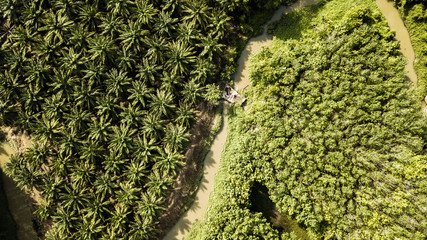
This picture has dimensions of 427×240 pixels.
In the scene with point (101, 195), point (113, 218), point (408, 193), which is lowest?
point (408, 193)

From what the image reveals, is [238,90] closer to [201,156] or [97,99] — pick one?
[201,156]

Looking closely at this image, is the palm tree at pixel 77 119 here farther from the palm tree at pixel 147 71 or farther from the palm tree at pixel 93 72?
the palm tree at pixel 147 71

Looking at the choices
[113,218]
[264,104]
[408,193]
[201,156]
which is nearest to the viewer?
[408,193]

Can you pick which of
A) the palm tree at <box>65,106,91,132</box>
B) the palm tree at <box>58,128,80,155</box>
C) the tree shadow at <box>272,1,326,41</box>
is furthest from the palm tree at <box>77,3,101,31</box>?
the tree shadow at <box>272,1,326,41</box>

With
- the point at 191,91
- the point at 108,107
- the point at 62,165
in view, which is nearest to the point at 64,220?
the point at 62,165

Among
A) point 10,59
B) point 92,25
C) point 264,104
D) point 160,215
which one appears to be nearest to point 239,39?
point 264,104

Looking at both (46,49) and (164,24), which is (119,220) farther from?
(164,24)
